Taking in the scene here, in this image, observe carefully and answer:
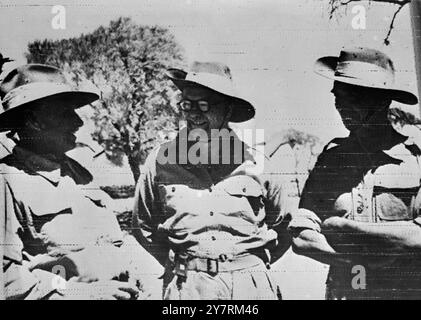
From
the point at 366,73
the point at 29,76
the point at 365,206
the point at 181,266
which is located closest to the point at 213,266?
the point at 181,266


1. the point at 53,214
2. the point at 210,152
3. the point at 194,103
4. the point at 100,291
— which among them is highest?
the point at 194,103

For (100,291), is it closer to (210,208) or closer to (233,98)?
(210,208)

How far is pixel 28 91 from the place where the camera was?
414 centimetres

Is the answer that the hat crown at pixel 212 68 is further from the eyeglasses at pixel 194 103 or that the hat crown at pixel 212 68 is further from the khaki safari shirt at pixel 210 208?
the khaki safari shirt at pixel 210 208

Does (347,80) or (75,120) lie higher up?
(347,80)

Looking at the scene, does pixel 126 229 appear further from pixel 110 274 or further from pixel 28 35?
pixel 28 35

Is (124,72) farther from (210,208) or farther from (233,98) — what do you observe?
(210,208)

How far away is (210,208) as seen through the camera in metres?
4.05

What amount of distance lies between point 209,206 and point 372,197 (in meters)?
1.09

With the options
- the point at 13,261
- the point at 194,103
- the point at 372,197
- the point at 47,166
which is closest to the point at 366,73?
the point at 372,197

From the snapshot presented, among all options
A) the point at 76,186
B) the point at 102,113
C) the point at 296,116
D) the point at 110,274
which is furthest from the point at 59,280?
the point at 296,116
